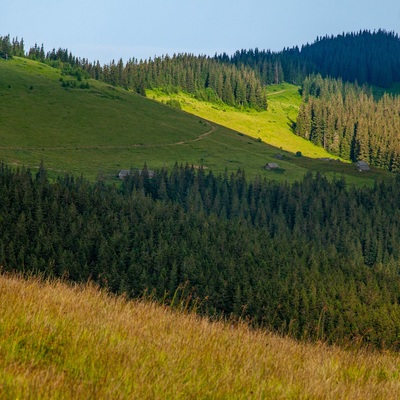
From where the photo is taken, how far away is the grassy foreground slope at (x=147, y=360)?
6574mm

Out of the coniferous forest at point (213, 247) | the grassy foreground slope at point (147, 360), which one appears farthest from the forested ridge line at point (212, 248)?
the grassy foreground slope at point (147, 360)

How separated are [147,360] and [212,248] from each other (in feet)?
389

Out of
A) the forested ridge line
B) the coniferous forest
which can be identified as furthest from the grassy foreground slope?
the coniferous forest

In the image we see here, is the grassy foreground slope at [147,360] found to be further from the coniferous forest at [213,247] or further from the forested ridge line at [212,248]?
the coniferous forest at [213,247]

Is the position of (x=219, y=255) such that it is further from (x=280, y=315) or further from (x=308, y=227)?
(x=308, y=227)

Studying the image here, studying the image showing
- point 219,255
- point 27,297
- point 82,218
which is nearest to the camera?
point 27,297

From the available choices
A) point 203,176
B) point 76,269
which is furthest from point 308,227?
point 76,269

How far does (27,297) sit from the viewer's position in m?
10.3

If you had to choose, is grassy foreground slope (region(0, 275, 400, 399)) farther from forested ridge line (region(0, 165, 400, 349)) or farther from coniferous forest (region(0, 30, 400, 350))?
coniferous forest (region(0, 30, 400, 350))

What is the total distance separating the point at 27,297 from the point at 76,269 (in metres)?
97.4

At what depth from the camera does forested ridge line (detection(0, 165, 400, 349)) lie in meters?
98.4

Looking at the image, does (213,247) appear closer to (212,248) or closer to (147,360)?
(212,248)

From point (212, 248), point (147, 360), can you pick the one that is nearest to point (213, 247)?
point (212, 248)

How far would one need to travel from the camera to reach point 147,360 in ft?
25.6
